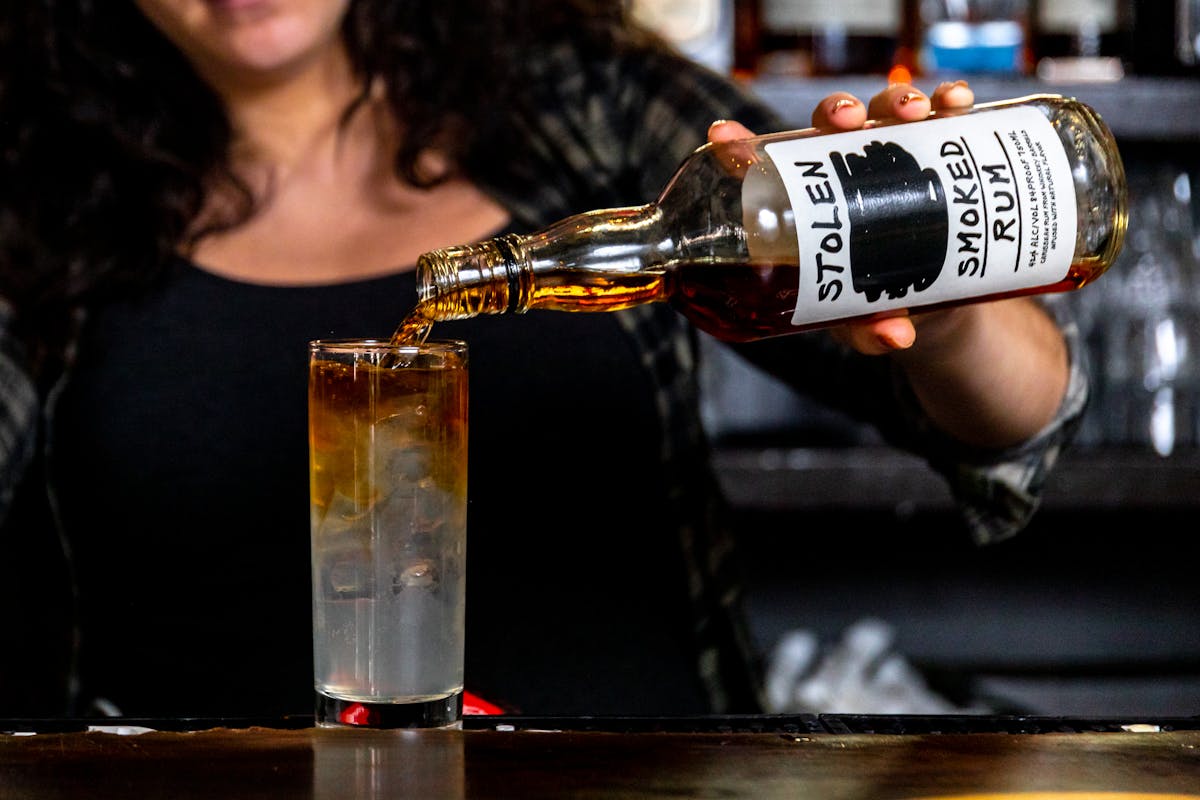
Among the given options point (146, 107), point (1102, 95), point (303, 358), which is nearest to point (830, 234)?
point (303, 358)

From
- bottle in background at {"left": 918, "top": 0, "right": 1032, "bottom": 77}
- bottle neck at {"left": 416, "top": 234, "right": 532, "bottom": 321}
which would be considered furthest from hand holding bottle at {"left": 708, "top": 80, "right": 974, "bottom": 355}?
bottle in background at {"left": 918, "top": 0, "right": 1032, "bottom": 77}

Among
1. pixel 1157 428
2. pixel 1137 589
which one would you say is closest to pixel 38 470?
pixel 1157 428

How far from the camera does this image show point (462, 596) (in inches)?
27.1

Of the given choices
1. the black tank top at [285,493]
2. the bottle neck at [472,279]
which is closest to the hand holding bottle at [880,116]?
the bottle neck at [472,279]

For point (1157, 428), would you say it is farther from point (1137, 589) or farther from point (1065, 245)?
point (1065, 245)

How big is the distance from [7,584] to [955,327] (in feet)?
3.16

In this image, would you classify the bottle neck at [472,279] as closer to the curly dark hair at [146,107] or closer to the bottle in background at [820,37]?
the curly dark hair at [146,107]

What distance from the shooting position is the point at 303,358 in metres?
1.14

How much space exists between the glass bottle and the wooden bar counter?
8.2 inches

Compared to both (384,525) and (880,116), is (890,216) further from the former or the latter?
(384,525)

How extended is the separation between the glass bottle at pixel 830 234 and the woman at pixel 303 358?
295 millimetres

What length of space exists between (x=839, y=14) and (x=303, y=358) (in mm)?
713

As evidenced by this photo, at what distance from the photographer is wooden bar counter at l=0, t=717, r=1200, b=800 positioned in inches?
21.2

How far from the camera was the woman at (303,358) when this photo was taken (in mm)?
1131
